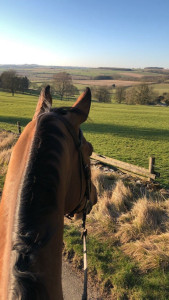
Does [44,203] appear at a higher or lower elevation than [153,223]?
higher

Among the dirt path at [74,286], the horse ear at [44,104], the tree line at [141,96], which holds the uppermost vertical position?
the tree line at [141,96]

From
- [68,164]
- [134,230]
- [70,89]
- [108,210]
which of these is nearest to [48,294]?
[68,164]

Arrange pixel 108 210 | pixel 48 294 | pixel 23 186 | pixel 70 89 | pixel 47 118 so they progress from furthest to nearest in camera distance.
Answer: pixel 70 89 → pixel 108 210 → pixel 47 118 → pixel 23 186 → pixel 48 294

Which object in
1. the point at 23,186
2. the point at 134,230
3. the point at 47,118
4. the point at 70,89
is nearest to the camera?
the point at 23,186

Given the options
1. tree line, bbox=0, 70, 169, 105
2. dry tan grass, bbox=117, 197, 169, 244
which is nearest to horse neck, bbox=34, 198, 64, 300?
dry tan grass, bbox=117, 197, 169, 244

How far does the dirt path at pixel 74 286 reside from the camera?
333 centimetres

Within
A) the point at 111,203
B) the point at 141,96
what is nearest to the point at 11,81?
the point at 141,96

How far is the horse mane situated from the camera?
866mm

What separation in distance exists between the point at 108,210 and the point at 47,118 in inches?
183

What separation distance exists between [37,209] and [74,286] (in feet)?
10.1

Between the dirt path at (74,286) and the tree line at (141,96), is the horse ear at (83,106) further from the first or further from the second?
the tree line at (141,96)

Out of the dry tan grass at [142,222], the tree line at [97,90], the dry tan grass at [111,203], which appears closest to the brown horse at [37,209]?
the dry tan grass at [142,222]

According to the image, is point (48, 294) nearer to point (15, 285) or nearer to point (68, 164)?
point (15, 285)

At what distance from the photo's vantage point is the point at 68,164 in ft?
4.51
